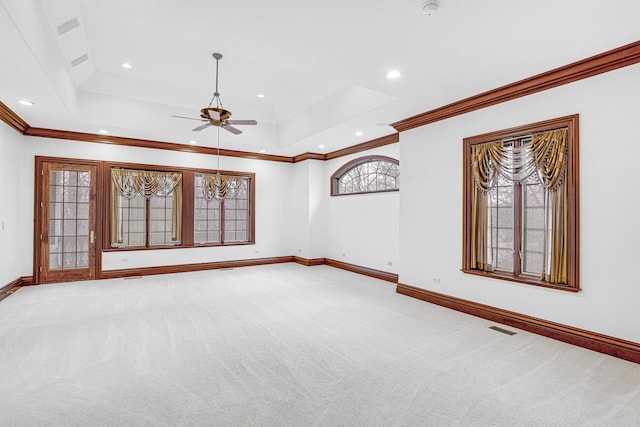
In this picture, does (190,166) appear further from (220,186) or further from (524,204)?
(524,204)

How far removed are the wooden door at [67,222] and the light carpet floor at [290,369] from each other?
5.06 feet

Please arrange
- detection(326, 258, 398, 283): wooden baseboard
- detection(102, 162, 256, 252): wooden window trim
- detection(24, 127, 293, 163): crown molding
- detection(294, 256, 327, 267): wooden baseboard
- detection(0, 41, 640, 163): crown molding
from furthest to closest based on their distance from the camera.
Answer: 1. detection(294, 256, 327, 267): wooden baseboard
2. detection(102, 162, 256, 252): wooden window trim
3. detection(326, 258, 398, 283): wooden baseboard
4. detection(24, 127, 293, 163): crown molding
5. detection(0, 41, 640, 163): crown molding

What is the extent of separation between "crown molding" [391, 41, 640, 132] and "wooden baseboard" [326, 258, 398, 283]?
311cm

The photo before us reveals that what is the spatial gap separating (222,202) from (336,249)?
319 centimetres

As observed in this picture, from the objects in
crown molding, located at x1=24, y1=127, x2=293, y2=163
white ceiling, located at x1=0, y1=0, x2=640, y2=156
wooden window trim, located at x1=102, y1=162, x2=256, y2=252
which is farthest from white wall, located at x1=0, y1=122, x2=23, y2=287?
wooden window trim, located at x1=102, y1=162, x2=256, y2=252

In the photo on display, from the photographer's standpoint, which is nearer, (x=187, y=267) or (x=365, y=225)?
(x=365, y=225)

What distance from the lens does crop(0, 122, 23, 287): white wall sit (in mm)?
5266

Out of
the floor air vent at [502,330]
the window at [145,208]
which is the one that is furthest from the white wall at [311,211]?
the floor air vent at [502,330]

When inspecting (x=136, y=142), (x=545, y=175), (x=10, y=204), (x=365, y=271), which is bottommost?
(x=365, y=271)

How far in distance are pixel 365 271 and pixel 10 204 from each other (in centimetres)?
683

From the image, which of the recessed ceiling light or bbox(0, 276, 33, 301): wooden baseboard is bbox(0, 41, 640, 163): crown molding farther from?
bbox(0, 276, 33, 301): wooden baseboard

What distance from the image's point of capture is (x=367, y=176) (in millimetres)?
7539

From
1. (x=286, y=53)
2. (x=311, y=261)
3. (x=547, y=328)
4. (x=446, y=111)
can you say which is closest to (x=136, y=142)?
(x=311, y=261)

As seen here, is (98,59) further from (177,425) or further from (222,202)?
(177,425)
